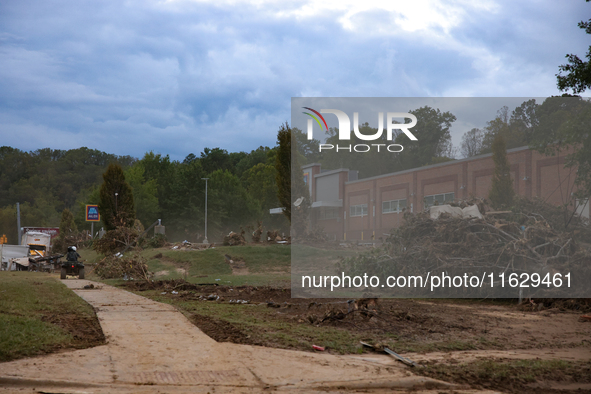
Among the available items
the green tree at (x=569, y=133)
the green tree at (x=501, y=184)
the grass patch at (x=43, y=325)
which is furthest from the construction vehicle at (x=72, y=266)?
the green tree at (x=569, y=133)

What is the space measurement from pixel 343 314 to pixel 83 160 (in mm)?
104567

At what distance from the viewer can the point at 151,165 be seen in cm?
6894

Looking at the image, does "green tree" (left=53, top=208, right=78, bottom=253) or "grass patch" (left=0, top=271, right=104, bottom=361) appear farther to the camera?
"green tree" (left=53, top=208, right=78, bottom=253)

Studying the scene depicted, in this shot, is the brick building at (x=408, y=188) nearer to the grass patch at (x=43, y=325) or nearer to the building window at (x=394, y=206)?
the building window at (x=394, y=206)

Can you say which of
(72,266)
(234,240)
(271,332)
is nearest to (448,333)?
(271,332)

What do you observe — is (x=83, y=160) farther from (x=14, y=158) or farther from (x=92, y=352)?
(x=92, y=352)

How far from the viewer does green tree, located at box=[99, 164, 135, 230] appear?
104 ft

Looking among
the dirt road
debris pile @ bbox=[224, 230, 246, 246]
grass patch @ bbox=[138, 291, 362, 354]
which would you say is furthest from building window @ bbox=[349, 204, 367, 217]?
debris pile @ bbox=[224, 230, 246, 246]

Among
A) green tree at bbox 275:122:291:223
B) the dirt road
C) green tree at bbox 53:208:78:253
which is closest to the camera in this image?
the dirt road

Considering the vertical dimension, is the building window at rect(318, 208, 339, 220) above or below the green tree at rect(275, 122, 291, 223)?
below

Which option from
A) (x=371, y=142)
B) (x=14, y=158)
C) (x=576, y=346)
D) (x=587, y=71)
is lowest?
(x=576, y=346)

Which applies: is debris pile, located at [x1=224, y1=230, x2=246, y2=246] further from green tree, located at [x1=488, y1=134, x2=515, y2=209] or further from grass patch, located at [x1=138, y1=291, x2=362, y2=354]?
grass patch, located at [x1=138, y1=291, x2=362, y2=354]

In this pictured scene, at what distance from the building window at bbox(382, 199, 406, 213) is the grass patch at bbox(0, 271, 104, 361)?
978cm

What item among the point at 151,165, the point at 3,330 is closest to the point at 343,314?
the point at 3,330
